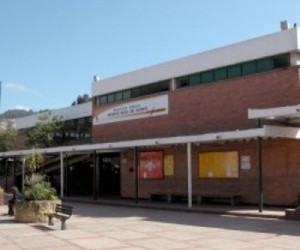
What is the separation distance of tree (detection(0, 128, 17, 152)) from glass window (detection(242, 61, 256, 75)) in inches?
1310

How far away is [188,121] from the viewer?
2914cm

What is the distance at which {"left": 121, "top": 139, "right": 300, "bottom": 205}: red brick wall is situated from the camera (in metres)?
23.5

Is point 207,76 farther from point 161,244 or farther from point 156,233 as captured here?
point 161,244

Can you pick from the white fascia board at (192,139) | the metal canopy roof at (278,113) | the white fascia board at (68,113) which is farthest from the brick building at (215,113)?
the white fascia board at (68,113)

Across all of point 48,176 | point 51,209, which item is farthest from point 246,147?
point 48,176

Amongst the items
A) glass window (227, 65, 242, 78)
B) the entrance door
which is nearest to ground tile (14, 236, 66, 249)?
glass window (227, 65, 242, 78)

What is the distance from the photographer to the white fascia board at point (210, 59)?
2453 centimetres

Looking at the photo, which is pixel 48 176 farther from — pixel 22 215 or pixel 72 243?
pixel 72 243

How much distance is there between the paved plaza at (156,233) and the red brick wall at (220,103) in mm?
5778

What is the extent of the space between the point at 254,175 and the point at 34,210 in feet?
32.1

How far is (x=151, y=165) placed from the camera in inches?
1252

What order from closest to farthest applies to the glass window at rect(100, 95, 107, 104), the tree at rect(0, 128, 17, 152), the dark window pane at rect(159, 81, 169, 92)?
the dark window pane at rect(159, 81, 169, 92), the glass window at rect(100, 95, 107, 104), the tree at rect(0, 128, 17, 152)

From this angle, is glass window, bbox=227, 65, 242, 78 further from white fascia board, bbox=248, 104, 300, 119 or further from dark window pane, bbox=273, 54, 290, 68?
white fascia board, bbox=248, 104, 300, 119

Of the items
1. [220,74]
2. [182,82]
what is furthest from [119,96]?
[220,74]
